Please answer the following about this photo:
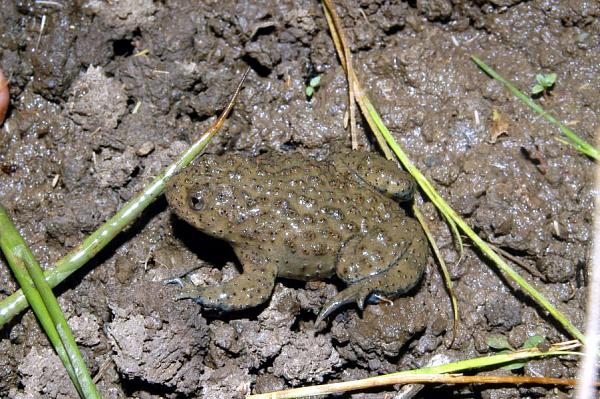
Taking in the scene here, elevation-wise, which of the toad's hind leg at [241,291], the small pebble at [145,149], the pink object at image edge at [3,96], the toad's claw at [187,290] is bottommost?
the toad's hind leg at [241,291]

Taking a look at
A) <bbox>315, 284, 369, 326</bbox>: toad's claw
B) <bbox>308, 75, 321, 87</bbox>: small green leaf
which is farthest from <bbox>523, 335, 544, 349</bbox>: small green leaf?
<bbox>308, 75, 321, 87</bbox>: small green leaf

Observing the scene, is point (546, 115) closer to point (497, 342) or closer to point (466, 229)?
point (466, 229)

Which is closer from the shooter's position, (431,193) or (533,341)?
(533,341)

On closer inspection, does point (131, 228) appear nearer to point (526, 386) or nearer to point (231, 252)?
point (231, 252)

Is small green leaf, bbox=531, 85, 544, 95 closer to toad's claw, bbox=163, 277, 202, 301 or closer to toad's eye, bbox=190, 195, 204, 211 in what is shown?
toad's eye, bbox=190, 195, 204, 211

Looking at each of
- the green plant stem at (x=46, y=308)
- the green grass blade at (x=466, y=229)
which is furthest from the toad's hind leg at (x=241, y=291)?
the green grass blade at (x=466, y=229)

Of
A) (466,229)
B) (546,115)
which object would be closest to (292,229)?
(466,229)

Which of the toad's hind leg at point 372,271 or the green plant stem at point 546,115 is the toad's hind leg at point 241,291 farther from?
the green plant stem at point 546,115

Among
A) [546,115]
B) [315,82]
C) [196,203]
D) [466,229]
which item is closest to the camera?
[196,203]
